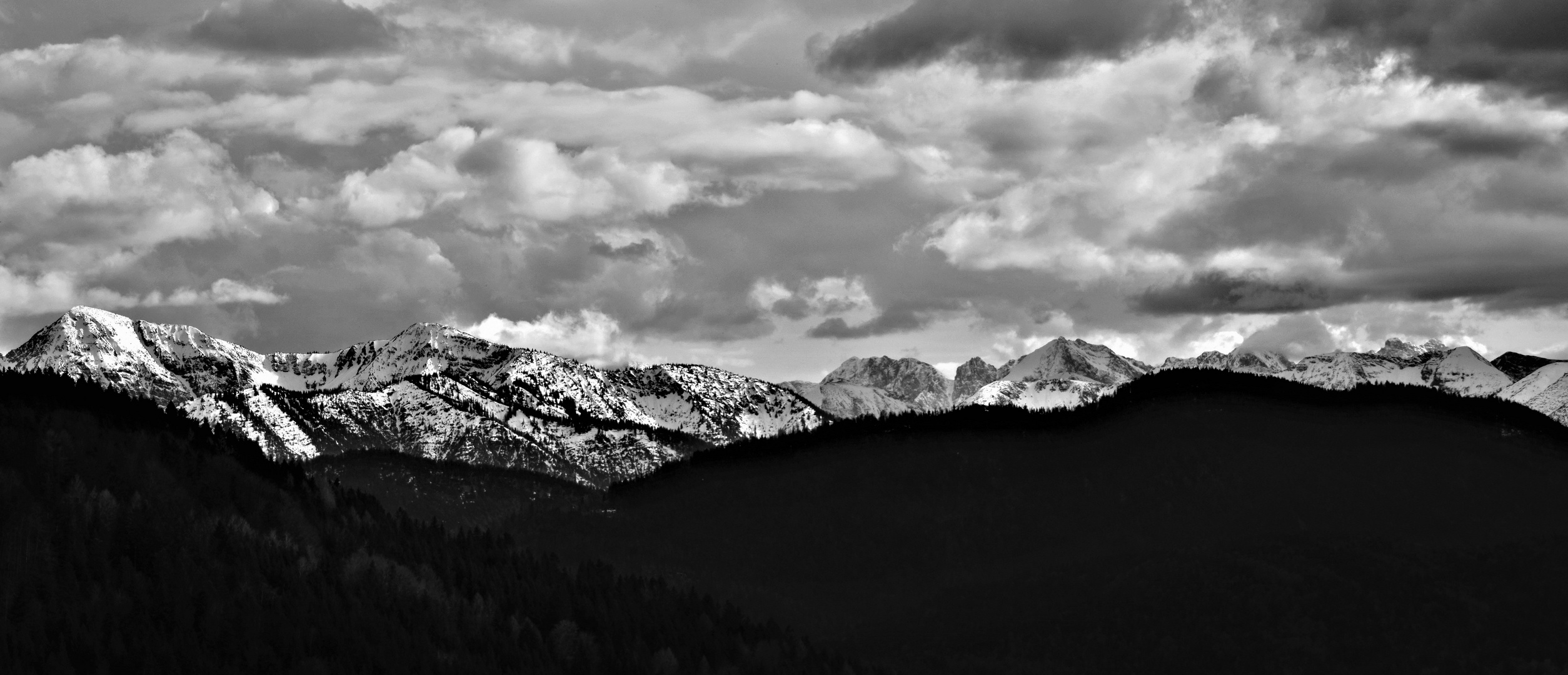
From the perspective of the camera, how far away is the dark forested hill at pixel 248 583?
127ft

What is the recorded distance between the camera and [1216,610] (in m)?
123

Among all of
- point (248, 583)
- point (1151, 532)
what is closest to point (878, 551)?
point (1151, 532)

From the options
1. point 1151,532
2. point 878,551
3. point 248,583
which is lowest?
point 248,583

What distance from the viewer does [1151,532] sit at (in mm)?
149375

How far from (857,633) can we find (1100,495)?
37564 millimetres

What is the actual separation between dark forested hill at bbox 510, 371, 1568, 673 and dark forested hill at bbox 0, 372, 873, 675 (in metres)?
60.0

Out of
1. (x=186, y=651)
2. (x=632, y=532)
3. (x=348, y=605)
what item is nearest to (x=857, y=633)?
(x=632, y=532)

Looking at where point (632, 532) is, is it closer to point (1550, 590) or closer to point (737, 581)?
point (737, 581)

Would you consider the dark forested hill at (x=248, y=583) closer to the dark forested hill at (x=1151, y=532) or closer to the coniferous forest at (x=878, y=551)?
the coniferous forest at (x=878, y=551)

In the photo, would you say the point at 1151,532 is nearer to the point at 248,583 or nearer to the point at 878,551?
the point at 878,551

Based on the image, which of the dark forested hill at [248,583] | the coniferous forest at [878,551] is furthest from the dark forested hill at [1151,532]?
the dark forested hill at [248,583]

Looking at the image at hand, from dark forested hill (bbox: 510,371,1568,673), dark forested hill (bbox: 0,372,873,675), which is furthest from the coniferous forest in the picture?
dark forested hill (bbox: 510,371,1568,673)

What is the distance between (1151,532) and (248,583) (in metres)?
119

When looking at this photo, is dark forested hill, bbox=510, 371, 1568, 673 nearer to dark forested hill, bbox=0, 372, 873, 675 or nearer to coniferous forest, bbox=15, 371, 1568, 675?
coniferous forest, bbox=15, 371, 1568, 675
